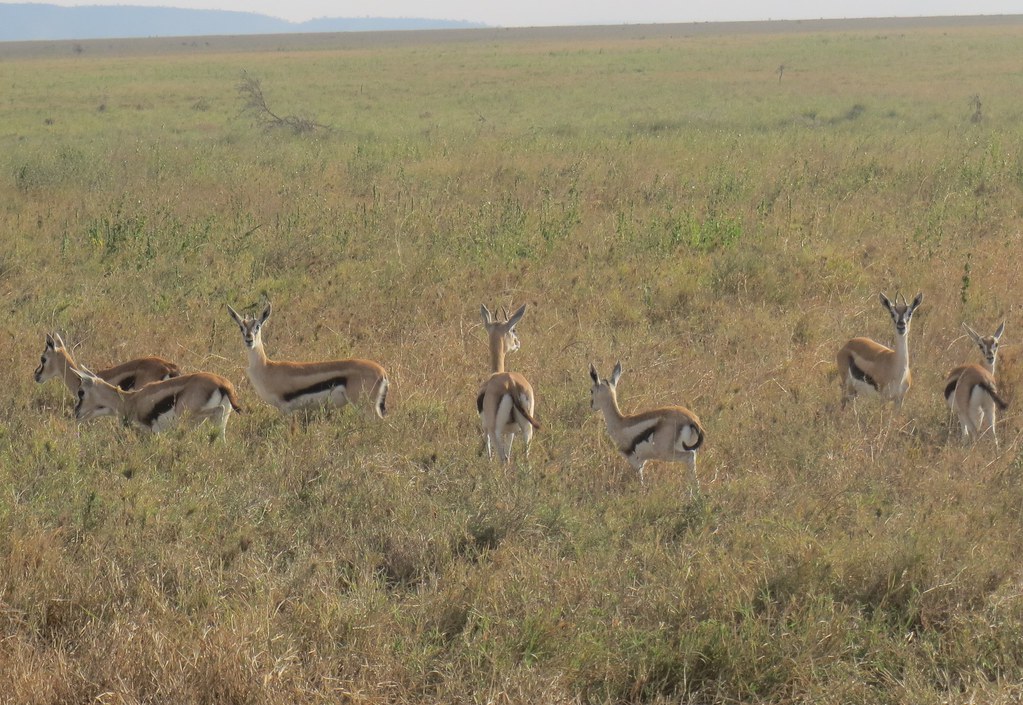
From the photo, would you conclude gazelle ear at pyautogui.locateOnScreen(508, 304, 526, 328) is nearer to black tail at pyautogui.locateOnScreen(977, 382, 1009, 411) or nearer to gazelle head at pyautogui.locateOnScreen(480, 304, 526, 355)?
gazelle head at pyautogui.locateOnScreen(480, 304, 526, 355)

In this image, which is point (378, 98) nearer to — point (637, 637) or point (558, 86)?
point (558, 86)

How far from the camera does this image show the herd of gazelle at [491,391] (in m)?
6.59

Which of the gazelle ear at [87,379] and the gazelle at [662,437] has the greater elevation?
the gazelle ear at [87,379]

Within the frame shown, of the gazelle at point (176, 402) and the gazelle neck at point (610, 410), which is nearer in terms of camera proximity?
the gazelle neck at point (610, 410)

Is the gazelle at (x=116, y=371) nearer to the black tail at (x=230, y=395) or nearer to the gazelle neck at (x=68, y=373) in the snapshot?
the gazelle neck at (x=68, y=373)

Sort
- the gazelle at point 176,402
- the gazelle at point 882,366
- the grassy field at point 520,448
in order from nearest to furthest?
the grassy field at point 520,448 → the gazelle at point 176,402 → the gazelle at point 882,366

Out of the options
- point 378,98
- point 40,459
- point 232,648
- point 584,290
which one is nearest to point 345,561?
point 232,648

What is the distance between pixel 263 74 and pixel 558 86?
50.4 feet

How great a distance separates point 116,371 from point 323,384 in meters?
1.59

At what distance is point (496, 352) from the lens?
8141 millimetres

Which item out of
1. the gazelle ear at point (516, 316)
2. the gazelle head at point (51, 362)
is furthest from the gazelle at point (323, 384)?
the gazelle head at point (51, 362)

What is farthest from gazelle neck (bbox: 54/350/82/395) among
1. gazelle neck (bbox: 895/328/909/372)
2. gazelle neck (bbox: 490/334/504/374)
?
gazelle neck (bbox: 895/328/909/372)

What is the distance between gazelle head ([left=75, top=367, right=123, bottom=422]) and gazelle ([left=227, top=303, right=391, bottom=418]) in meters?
0.94

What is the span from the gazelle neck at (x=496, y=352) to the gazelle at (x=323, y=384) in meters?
0.88
